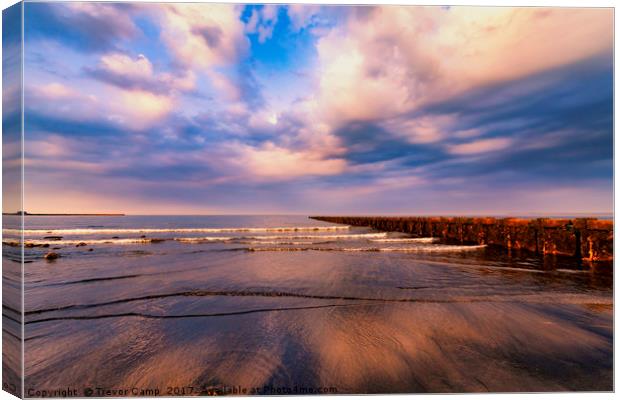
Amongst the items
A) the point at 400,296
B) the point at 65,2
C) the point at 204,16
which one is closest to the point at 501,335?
the point at 400,296

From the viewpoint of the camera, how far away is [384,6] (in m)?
4.29

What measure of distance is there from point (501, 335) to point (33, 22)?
801 centimetres

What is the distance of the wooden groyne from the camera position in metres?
9.44

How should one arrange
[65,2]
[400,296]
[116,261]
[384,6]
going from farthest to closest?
[116,261] → [400,296] → [384,6] → [65,2]

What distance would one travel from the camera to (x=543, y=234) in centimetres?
1190

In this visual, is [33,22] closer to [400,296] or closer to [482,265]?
[400,296]

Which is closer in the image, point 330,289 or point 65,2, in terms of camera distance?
point 65,2

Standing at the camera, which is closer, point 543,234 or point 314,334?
point 314,334

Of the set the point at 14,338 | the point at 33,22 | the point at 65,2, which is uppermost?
the point at 65,2

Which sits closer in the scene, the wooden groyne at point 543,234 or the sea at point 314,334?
the sea at point 314,334

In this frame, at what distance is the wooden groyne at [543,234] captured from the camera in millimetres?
9436

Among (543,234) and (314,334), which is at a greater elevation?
(543,234)

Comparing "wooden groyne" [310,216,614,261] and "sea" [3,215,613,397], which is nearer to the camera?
"sea" [3,215,613,397]

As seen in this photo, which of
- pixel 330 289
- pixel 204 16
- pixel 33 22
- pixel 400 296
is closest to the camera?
pixel 33 22
